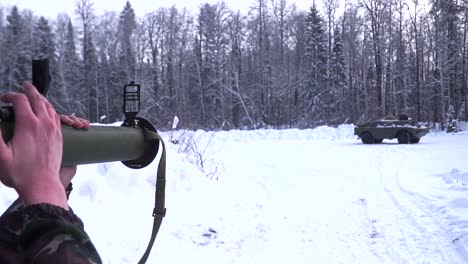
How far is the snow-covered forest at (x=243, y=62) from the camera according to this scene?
167 ft

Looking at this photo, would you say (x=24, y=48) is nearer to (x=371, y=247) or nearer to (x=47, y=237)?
(x=371, y=247)

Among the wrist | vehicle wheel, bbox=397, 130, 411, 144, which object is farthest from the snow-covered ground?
vehicle wheel, bbox=397, 130, 411, 144

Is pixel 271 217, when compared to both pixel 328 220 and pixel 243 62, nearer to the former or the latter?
pixel 328 220

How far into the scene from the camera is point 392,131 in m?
26.3

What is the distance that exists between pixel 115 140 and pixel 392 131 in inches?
1034

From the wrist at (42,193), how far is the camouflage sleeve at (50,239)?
0.01 meters

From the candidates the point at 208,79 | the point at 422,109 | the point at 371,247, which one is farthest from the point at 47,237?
the point at 208,79

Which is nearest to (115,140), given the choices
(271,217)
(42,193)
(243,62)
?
(42,193)

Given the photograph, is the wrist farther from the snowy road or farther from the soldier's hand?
the snowy road

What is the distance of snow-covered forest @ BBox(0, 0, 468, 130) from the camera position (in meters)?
50.9

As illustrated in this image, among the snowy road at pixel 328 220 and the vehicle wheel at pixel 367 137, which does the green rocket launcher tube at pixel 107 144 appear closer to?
the snowy road at pixel 328 220

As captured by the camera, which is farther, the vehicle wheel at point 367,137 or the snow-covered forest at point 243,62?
the snow-covered forest at point 243,62

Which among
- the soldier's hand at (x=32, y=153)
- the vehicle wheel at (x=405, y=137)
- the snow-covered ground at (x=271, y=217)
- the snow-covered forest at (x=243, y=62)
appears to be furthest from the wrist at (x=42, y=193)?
the snow-covered forest at (x=243, y=62)

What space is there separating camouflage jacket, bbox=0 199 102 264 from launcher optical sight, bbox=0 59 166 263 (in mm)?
150
